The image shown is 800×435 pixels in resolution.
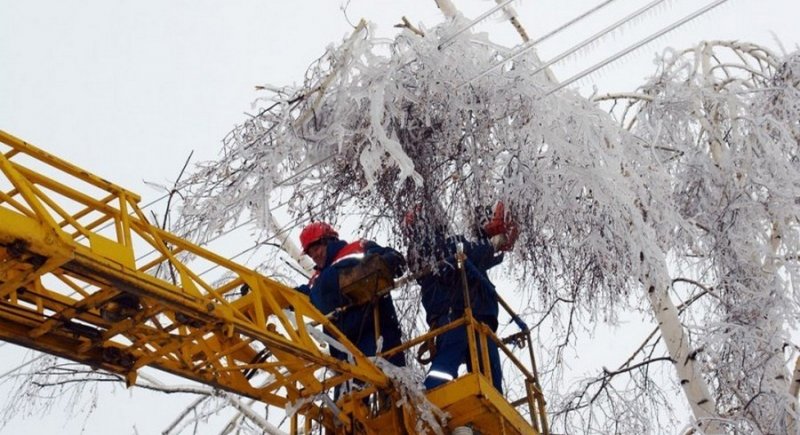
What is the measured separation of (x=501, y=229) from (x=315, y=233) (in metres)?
1.61

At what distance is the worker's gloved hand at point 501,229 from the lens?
338 inches

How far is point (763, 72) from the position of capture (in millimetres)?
10742

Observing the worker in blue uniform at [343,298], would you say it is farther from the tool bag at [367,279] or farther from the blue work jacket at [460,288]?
the blue work jacket at [460,288]

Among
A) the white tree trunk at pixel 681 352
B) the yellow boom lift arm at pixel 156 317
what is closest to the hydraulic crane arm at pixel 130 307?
the yellow boom lift arm at pixel 156 317

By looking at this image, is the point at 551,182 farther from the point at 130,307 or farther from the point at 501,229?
the point at 130,307

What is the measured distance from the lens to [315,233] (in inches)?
358

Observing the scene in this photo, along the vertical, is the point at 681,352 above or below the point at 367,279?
below

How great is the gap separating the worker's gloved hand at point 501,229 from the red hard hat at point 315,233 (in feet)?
4.42

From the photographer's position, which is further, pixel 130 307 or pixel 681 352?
pixel 681 352

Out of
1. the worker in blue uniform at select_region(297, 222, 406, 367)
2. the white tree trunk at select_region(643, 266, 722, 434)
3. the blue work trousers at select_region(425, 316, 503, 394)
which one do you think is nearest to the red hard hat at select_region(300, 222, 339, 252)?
the worker in blue uniform at select_region(297, 222, 406, 367)

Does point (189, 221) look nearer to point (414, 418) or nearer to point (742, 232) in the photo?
point (414, 418)

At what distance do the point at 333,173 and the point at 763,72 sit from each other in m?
4.84

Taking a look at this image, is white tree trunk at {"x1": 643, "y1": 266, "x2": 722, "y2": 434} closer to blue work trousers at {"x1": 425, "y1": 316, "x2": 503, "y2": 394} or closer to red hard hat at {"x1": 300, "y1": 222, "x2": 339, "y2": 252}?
blue work trousers at {"x1": 425, "y1": 316, "x2": 503, "y2": 394}

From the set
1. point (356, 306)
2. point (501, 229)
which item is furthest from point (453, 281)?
point (356, 306)
